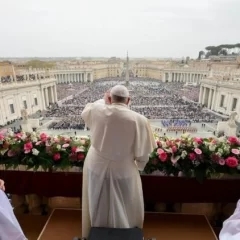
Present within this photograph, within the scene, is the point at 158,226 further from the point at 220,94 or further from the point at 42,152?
the point at 220,94

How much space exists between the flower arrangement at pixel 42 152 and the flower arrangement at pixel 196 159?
1.63 ft

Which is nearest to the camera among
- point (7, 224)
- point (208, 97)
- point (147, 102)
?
point (7, 224)

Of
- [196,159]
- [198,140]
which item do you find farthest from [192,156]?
[198,140]

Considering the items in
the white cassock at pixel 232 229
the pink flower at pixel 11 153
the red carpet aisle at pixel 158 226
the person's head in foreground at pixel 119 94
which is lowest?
the red carpet aisle at pixel 158 226

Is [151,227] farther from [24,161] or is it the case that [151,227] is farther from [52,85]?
[52,85]

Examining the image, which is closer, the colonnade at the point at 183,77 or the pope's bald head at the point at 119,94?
the pope's bald head at the point at 119,94

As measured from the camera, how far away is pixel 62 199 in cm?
161

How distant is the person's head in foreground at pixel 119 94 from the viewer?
1.01 m

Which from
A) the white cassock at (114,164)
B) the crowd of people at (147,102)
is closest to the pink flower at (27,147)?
the white cassock at (114,164)

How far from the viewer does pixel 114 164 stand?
3.51 ft

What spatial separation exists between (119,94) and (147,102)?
1864mm

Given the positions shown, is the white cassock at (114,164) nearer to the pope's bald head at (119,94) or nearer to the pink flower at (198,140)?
the pope's bald head at (119,94)

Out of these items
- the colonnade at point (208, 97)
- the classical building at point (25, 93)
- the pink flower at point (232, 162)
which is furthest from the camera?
the colonnade at point (208, 97)

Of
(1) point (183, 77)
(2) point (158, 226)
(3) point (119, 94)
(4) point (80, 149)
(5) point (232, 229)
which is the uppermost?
(3) point (119, 94)
